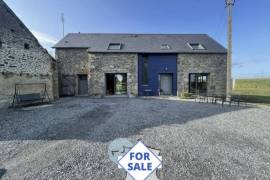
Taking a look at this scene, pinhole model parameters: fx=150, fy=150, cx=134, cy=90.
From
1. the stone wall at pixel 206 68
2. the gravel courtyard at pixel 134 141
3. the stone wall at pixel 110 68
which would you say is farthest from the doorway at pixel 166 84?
the gravel courtyard at pixel 134 141

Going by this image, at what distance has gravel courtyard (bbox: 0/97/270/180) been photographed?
269 cm

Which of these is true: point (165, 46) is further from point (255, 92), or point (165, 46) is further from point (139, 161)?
point (255, 92)

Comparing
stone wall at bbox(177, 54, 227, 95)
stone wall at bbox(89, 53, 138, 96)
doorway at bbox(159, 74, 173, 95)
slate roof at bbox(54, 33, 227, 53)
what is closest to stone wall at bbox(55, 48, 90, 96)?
slate roof at bbox(54, 33, 227, 53)

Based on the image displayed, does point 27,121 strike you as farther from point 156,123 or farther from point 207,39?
point 207,39

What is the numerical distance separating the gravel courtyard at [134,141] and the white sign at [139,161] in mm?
1103

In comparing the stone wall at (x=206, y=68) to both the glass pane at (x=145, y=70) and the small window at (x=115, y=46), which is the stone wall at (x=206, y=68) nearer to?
the glass pane at (x=145, y=70)

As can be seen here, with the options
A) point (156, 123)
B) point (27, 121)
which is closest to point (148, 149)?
point (156, 123)

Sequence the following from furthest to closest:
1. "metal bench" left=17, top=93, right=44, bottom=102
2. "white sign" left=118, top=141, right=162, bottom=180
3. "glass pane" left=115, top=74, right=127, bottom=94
Answer: "glass pane" left=115, top=74, right=127, bottom=94
"metal bench" left=17, top=93, right=44, bottom=102
"white sign" left=118, top=141, right=162, bottom=180

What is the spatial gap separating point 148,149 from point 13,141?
14.1ft

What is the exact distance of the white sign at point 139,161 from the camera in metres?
1.66

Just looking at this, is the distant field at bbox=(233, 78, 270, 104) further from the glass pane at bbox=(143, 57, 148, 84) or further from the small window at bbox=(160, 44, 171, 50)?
the glass pane at bbox=(143, 57, 148, 84)

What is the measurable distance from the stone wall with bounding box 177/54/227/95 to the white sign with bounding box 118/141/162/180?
45.8 feet

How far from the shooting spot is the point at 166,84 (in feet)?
50.9

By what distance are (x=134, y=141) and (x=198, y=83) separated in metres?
13.2
